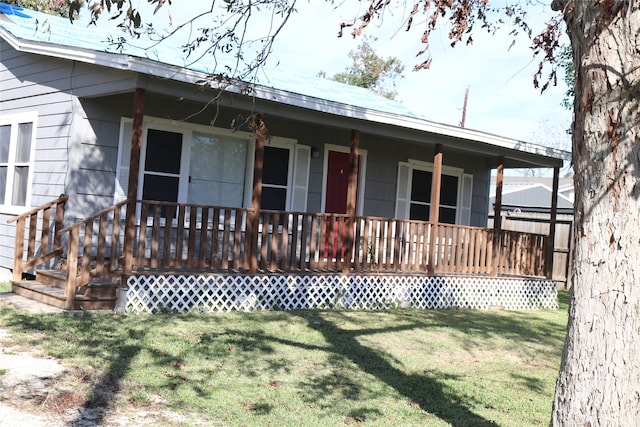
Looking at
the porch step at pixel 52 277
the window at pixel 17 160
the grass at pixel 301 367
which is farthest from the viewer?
the window at pixel 17 160

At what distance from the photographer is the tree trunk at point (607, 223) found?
3.58 m

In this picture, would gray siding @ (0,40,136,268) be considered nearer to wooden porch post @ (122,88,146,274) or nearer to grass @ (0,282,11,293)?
grass @ (0,282,11,293)

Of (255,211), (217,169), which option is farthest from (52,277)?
(217,169)

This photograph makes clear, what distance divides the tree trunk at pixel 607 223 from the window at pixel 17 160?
9.31 meters

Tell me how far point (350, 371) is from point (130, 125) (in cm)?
558

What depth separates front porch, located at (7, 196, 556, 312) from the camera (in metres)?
8.75

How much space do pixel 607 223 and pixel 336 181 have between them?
9.59 meters

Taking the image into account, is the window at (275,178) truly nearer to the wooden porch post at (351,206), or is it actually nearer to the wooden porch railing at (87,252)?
the wooden porch post at (351,206)

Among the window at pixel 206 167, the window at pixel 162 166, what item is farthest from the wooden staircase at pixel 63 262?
the window at pixel 206 167

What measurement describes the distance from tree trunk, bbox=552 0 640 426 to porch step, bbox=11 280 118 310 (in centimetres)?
636

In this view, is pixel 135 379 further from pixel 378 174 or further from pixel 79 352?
pixel 378 174

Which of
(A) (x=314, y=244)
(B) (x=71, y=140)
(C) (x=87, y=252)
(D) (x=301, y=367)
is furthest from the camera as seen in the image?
(A) (x=314, y=244)

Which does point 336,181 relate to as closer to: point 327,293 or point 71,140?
point 327,293

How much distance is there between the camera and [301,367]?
6703 mm
